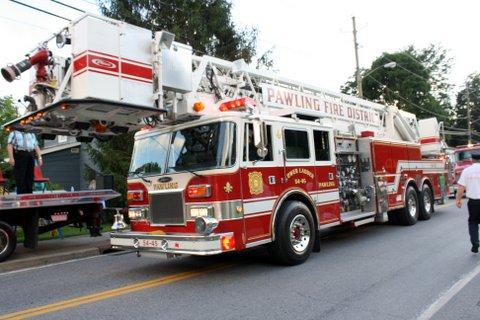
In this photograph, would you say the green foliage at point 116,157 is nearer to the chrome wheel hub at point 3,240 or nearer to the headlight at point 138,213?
the chrome wheel hub at point 3,240

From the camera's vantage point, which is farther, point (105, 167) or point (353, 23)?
point (353, 23)

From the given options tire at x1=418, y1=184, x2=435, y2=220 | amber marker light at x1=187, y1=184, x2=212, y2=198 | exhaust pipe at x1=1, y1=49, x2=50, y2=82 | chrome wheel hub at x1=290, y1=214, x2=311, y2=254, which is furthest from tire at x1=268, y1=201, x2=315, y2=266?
tire at x1=418, y1=184, x2=435, y2=220

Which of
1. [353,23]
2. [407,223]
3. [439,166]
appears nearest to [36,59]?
[407,223]

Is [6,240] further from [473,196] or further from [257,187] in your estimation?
[473,196]

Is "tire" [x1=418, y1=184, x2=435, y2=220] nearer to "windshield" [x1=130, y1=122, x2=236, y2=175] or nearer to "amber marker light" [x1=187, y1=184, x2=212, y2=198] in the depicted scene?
"windshield" [x1=130, y1=122, x2=236, y2=175]

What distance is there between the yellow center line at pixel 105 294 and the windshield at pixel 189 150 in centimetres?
159

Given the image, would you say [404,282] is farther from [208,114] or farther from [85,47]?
[85,47]

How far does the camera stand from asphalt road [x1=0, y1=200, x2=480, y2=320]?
5.16m

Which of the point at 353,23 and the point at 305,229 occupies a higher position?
the point at 353,23

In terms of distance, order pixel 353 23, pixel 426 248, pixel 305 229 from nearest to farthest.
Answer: pixel 305 229
pixel 426 248
pixel 353 23

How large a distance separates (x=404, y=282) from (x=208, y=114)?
3682 millimetres

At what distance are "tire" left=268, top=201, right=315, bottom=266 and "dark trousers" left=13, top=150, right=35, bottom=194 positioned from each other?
5.27m

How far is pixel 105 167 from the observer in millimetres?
15672

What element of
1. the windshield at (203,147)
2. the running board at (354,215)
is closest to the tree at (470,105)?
the running board at (354,215)
